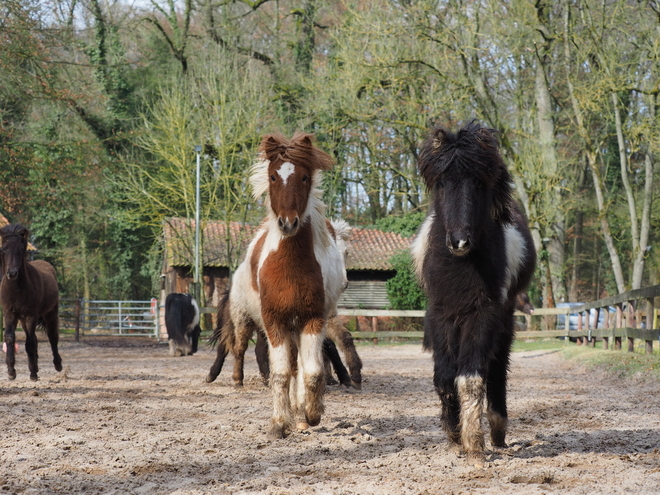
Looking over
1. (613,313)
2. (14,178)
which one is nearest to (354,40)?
(14,178)

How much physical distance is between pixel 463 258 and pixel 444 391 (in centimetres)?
90

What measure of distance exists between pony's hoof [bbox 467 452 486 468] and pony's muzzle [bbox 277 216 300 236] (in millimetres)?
2234

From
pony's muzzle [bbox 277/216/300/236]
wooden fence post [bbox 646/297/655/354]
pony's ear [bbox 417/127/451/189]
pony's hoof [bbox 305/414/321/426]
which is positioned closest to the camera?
pony's ear [bbox 417/127/451/189]

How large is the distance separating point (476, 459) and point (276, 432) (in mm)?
1890

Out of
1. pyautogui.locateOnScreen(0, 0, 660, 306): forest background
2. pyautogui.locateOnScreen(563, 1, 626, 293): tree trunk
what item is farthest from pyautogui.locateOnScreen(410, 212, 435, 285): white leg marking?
pyautogui.locateOnScreen(563, 1, 626, 293): tree trunk


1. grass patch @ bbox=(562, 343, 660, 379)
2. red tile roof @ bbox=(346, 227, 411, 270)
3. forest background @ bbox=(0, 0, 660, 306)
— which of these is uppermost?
forest background @ bbox=(0, 0, 660, 306)

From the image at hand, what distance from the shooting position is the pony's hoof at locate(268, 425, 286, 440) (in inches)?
242

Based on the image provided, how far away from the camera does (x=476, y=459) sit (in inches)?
191

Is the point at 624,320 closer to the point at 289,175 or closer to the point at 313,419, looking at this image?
the point at 313,419

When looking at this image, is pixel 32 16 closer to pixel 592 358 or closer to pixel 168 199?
pixel 592 358

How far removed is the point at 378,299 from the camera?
36.8 m

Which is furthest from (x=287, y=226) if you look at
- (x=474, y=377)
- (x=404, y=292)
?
(x=404, y=292)

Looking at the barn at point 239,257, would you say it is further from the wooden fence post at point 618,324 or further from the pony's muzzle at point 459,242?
the pony's muzzle at point 459,242

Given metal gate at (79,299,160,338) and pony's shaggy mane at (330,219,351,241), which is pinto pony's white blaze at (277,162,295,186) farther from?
metal gate at (79,299,160,338)
